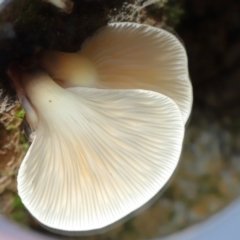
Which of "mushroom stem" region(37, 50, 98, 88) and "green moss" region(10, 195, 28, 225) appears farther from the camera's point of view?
"green moss" region(10, 195, 28, 225)

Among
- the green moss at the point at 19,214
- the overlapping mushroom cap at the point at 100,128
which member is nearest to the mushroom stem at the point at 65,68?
the overlapping mushroom cap at the point at 100,128

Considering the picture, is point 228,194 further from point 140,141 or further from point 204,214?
point 140,141

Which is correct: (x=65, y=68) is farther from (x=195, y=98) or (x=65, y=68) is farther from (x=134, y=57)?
(x=195, y=98)

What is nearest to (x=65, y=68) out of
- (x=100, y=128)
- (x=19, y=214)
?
(x=100, y=128)

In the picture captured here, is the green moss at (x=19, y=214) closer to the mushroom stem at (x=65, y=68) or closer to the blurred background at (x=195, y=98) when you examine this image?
the blurred background at (x=195, y=98)

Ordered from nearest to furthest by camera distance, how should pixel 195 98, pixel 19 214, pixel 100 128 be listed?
pixel 100 128, pixel 19 214, pixel 195 98

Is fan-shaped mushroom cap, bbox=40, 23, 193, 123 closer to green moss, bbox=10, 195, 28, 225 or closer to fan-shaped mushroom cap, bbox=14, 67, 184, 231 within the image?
fan-shaped mushroom cap, bbox=14, 67, 184, 231

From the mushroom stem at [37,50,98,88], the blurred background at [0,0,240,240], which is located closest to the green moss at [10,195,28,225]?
the blurred background at [0,0,240,240]
